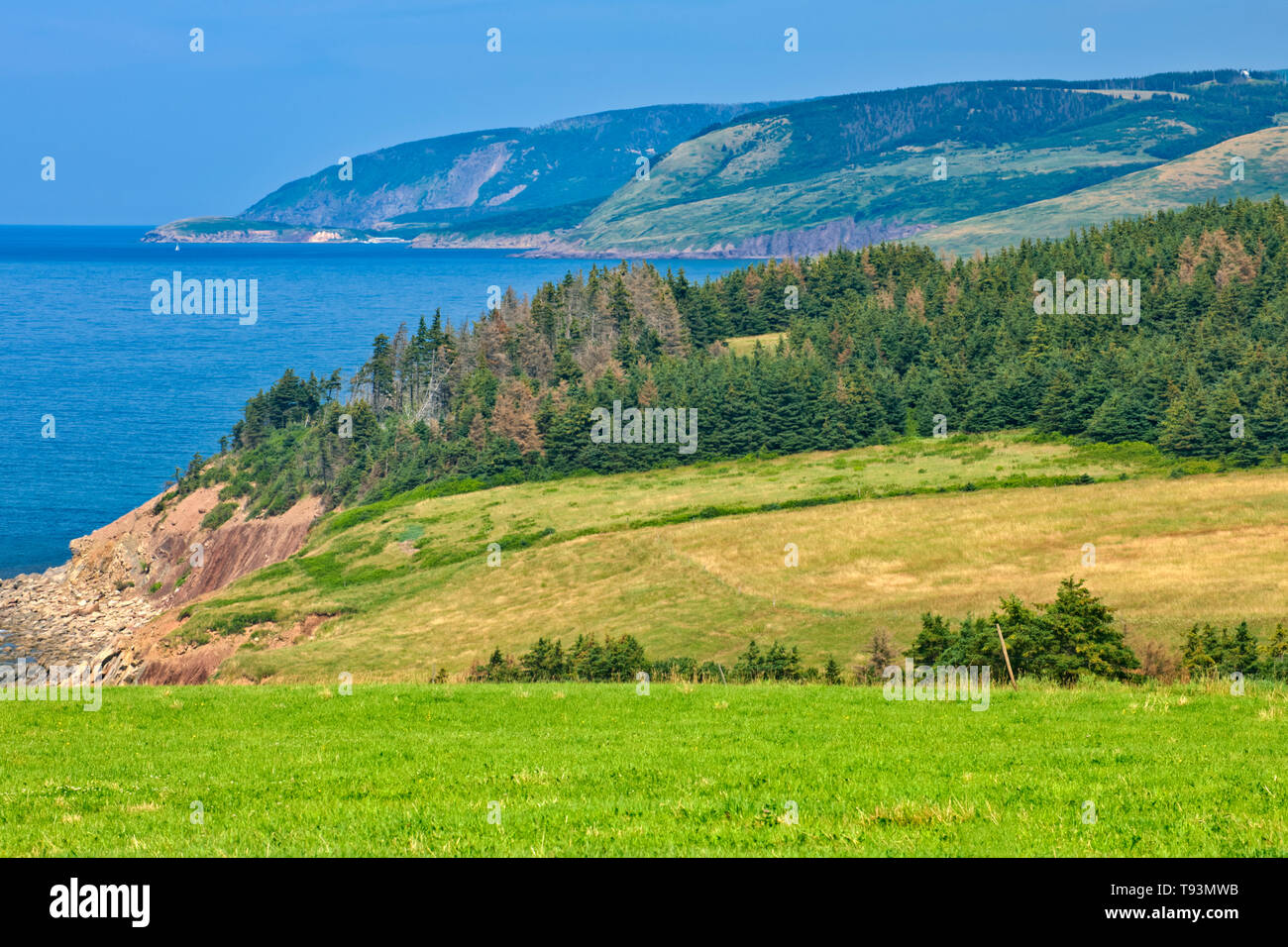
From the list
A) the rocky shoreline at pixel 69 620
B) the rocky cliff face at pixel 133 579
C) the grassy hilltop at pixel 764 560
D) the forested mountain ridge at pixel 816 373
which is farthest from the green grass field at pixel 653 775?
the forested mountain ridge at pixel 816 373

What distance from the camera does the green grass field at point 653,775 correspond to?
41.9 ft

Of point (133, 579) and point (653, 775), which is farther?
point (133, 579)

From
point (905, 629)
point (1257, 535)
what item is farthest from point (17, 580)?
point (1257, 535)

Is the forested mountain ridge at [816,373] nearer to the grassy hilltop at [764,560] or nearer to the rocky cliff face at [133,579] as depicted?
the rocky cliff face at [133,579]

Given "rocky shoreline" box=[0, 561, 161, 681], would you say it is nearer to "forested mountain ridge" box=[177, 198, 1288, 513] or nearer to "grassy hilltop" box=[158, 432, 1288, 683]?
"grassy hilltop" box=[158, 432, 1288, 683]

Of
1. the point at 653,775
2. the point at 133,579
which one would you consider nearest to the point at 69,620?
the point at 133,579

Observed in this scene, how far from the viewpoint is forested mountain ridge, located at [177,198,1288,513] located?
12431cm

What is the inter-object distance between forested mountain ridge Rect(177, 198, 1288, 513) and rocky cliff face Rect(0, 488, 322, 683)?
6.78m

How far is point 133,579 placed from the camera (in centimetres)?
11069

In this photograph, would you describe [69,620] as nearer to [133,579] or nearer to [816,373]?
[133,579]

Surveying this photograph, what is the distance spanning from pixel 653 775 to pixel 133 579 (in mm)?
106692

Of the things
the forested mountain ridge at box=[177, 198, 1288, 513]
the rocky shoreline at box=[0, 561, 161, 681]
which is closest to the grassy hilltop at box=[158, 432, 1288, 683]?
the rocky shoreline at box=[0, 561, 161, 681]

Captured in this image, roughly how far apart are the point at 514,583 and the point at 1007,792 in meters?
70.0
